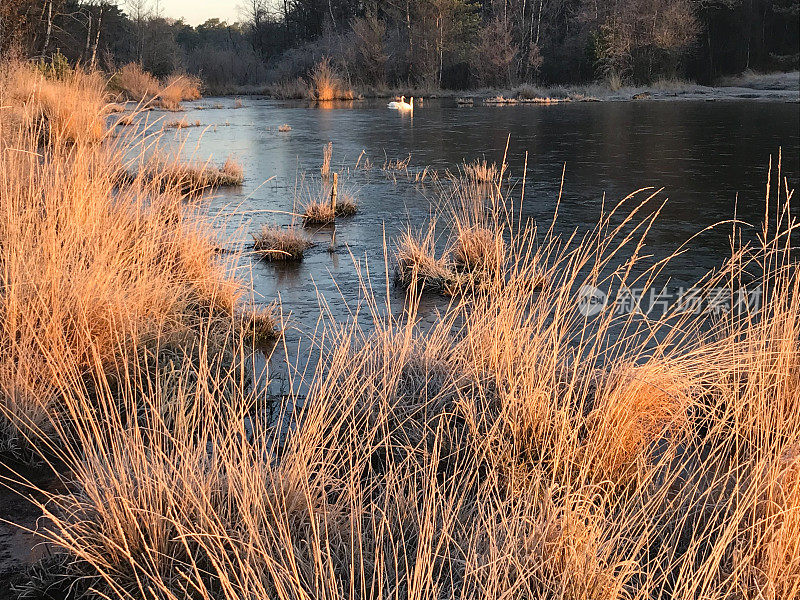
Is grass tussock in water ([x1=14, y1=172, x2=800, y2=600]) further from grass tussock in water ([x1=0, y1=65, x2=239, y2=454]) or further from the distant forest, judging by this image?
the distant forest

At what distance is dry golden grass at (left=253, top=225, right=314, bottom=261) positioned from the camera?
7129mm

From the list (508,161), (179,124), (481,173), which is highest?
(179,124)

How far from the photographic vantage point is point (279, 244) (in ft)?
23.4

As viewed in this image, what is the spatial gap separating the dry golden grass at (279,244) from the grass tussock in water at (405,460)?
2.41 meters

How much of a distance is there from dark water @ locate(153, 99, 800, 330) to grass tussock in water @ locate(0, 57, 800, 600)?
1.03 m

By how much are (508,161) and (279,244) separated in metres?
7.60

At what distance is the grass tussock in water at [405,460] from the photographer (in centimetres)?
213

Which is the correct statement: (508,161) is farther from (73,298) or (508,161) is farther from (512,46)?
(512,46)

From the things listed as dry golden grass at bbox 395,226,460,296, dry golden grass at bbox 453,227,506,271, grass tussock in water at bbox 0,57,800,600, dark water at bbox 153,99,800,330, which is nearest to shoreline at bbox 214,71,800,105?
dark water at bbox 153,99,800,330

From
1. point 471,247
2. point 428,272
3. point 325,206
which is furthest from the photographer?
point 325,206

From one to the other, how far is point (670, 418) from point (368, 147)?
13156 mm

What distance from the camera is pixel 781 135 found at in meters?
16.9

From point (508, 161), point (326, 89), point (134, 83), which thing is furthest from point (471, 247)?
point (326, 89)

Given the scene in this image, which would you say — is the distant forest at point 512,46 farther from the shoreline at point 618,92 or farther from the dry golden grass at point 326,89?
the dry golden grass at point 326,89
